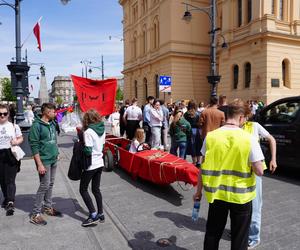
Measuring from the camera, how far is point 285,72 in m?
24.6

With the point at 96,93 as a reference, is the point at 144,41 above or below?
above

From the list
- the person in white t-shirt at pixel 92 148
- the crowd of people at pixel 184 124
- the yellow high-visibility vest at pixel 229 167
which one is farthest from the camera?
the crowd of people at pixel 184 124

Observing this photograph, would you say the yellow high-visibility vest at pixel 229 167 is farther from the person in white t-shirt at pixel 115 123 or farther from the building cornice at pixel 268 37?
the building cornice at pixel 268 37

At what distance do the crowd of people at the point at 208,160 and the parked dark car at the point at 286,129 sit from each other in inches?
54.1

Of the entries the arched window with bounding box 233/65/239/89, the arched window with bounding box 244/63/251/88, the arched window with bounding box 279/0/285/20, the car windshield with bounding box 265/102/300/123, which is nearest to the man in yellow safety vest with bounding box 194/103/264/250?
the car windshield with bounding box 265/102/300/123

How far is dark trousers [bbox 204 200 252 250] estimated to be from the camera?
295cm

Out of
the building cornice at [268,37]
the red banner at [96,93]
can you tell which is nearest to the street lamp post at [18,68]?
the red banner at [96,93]

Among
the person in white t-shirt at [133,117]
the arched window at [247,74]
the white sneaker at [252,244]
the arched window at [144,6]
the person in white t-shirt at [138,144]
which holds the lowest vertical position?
the white sneaker at [252,244]

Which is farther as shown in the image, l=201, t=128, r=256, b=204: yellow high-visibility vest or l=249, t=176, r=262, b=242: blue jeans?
l=249, t=176, r=262, b=242: blue jeans

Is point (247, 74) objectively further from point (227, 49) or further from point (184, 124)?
point (184, 124)

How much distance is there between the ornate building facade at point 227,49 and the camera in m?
23.1

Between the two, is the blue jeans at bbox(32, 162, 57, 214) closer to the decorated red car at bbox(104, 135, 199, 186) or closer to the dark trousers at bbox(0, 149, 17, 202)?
the dark trousers at bbox(0, 149, 17, 202)

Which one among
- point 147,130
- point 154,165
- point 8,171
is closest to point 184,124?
point 154,165

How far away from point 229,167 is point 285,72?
79.0 feet
